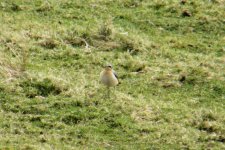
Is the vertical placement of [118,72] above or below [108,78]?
below

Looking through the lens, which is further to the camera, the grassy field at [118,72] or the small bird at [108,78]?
the small bird at [108,78]

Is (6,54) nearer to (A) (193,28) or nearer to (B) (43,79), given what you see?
(B) (43,79)

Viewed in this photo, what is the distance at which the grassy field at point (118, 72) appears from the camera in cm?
771

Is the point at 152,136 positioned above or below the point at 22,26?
below

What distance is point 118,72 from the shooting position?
9.69m

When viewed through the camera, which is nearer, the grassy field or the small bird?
the grassy field

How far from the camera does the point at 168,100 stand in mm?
8859

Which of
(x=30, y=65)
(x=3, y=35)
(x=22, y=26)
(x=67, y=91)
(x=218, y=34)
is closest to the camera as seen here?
(x=67, y=91)

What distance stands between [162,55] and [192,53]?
0.61m

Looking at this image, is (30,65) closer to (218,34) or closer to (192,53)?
(192,53)

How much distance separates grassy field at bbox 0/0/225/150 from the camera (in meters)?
7.71

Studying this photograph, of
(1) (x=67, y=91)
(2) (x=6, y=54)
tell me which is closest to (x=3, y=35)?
(2) (x=6, y=54)

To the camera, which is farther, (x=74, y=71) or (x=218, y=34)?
(x=218, y=34)

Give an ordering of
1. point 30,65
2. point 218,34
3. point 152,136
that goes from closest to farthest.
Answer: point 152,136 → point 30,65 → point 218,34
